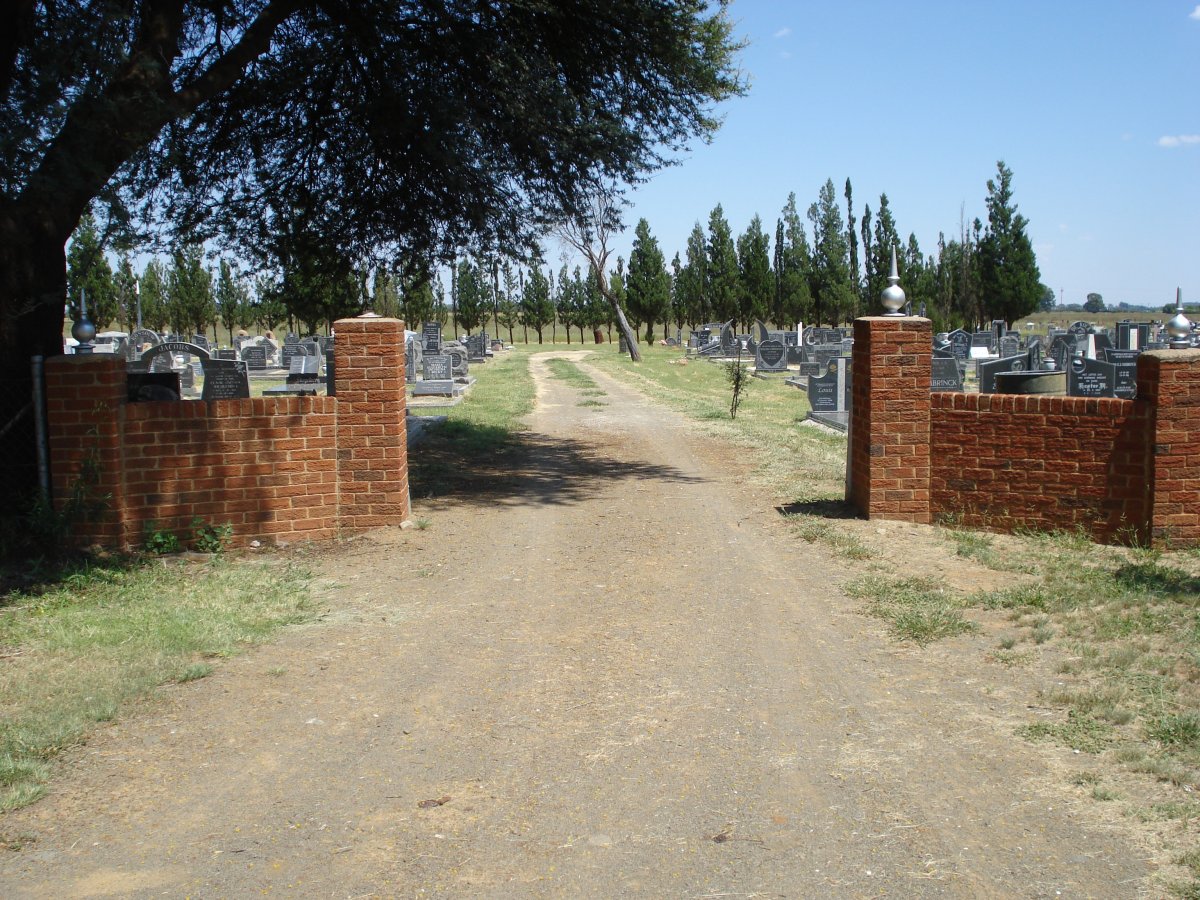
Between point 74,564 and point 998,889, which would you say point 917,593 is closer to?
point 998,889

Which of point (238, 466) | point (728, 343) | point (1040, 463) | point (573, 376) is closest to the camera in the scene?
point (238, 466)

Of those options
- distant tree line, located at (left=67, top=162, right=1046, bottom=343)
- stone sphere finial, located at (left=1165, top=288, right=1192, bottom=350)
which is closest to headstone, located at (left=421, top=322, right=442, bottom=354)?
distant tree line, located at (left=67, top=162, right=1046, bottom=343)

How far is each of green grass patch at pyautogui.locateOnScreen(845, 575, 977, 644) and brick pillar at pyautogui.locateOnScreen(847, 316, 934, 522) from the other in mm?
1877

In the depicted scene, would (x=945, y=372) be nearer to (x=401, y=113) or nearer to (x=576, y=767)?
(x=401, y=113)

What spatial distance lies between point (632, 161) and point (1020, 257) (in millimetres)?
42470

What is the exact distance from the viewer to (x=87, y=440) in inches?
332

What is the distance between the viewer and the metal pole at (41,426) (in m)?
8.32

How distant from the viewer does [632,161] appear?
538 inches

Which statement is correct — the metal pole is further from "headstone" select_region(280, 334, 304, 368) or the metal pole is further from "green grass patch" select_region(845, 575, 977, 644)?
"headstone" select_region(280, 334, 304, 368)

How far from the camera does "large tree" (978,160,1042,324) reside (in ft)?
167

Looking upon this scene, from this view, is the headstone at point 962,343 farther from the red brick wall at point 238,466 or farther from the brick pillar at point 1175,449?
the red brick wall at point 238,466

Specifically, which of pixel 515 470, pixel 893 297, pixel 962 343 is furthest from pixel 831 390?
pixel 962 343

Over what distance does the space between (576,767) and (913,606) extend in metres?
3.24

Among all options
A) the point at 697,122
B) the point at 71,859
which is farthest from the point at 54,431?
the point at 697,122
